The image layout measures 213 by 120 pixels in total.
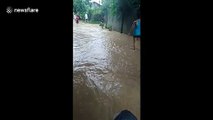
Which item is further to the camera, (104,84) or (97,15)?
(97,15)

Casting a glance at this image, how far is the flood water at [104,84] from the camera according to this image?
264 cm

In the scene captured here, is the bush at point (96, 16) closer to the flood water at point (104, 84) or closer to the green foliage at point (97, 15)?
the green foliage at point (97, 15)

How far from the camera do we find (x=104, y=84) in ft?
11.5
